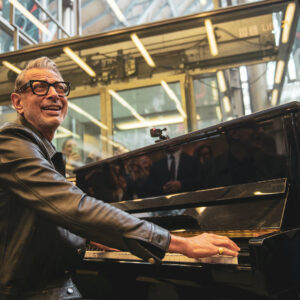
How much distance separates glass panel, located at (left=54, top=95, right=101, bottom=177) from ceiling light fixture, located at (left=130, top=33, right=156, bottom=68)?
3.64 ft

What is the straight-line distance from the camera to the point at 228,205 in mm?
1649

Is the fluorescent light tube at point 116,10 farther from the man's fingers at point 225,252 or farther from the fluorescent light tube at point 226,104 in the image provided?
the man's fingers at point 225,252

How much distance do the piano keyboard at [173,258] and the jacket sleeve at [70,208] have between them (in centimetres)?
27

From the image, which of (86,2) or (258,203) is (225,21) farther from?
(86,2)

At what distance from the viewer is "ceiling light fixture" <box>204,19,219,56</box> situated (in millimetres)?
4583

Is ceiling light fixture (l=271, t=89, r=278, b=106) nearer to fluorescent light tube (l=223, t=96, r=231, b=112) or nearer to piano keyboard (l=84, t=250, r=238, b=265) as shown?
fluorescent light tube (l=223, t=96, r=231, b=112)

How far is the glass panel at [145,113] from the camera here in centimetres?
555

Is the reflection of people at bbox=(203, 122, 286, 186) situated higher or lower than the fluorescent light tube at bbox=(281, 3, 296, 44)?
lower

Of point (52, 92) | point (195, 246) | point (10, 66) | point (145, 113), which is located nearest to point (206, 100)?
point (145, 113)

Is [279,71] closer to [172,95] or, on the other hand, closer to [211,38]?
[211,38]

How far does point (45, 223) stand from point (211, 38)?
440 centimetres

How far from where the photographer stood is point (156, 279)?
155cm

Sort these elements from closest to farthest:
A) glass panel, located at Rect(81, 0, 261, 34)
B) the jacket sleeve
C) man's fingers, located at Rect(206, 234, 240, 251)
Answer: the jacket sleeve → man's fingers, located at Rect(206, 234, 240, 251) → glass panel, located at Rect(81, 0, 261, 34)

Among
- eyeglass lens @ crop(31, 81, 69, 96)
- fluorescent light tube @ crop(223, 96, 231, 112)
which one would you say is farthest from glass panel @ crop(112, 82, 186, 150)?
eyeglass lens @ crop(31, 81, 69, 96)
